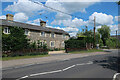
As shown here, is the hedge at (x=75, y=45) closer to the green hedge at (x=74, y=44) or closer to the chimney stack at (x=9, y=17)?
the green hedge at (x=74, y=44)

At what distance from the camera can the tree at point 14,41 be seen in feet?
49.6

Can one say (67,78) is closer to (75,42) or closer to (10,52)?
(10,52)

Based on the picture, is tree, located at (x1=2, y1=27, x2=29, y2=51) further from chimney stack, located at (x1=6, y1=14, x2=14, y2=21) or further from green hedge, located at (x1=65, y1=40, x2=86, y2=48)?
chimney stack, located at (x1=6, y1=14, x2=14, y2=21)

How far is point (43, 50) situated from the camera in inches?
772

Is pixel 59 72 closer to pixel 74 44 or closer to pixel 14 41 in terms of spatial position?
pixel 14 41

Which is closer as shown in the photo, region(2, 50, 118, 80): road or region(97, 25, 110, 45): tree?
region(2, 50, 118, 80): road

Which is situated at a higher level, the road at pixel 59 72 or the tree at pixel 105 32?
the tree at pixel 105 32

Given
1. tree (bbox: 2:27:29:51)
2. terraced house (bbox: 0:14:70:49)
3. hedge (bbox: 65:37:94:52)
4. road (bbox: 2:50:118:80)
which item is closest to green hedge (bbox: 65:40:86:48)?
hedge (bbox: 65:37:94:52)

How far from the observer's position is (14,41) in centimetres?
1579

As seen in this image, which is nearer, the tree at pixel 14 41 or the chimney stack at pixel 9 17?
the tree at pixel 14 41

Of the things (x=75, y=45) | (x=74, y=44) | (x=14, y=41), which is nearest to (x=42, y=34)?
(x=74, y=44)

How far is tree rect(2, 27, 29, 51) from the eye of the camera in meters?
15.1

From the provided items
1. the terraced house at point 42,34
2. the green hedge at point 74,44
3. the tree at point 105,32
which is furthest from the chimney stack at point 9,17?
the tree at point 105,32

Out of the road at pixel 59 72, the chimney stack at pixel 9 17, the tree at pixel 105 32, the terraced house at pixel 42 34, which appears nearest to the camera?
the road at pixel 59 72
